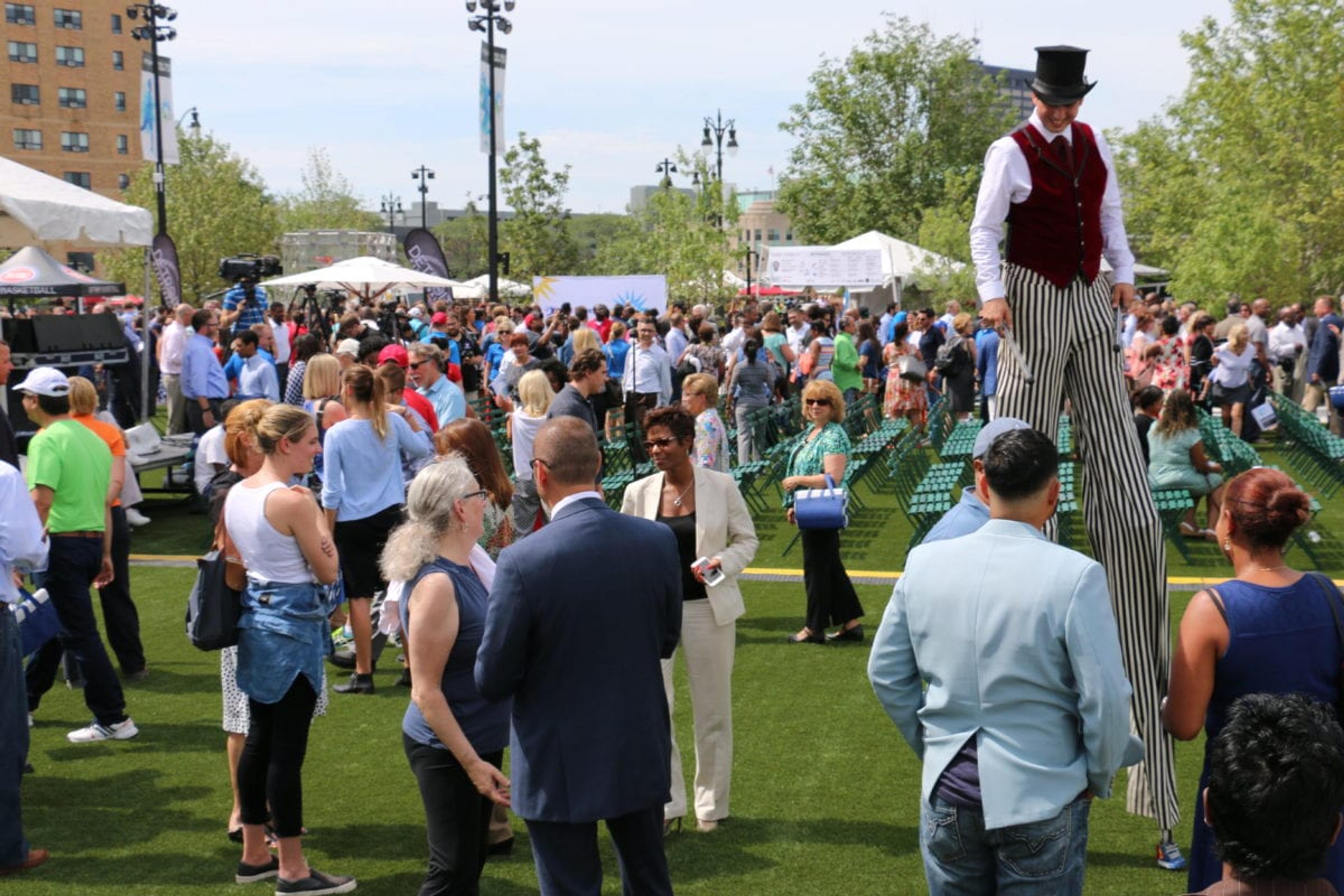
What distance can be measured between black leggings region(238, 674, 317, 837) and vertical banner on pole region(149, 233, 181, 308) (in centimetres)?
1684

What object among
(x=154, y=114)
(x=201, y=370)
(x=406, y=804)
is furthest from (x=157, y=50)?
(x=406, y=804)

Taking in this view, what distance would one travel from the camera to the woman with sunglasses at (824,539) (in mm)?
9250

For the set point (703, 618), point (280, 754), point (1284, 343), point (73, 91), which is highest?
point (73, 91)

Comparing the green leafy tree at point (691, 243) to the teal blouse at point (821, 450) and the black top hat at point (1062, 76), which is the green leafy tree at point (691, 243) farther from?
the black top hat at point (1062, 76)

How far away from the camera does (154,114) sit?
32.2 meters

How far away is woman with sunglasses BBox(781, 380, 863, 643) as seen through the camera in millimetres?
9250

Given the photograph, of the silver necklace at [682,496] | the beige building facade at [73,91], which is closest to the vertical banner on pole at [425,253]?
the silver necklace at [682,496]

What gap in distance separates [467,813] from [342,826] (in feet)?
7.10

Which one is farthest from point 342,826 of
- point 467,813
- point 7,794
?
point 467,813

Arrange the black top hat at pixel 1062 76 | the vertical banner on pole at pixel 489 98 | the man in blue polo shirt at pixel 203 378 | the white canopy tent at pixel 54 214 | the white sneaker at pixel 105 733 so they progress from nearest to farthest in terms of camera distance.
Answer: the black top hat at pixel 1062 76, the white sneaker at pixel 105 733, the white canopy tent at pixel 54 214, the man in blue polo shirt at pixel 203 378, the vertical banner on pole at pixel 489 98

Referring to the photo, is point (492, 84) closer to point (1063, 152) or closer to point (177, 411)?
point (177, 411)

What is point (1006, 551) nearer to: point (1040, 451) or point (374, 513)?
point (1040, 451)

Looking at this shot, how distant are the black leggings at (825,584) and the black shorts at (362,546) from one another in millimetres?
2698

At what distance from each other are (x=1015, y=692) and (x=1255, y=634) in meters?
0.80
